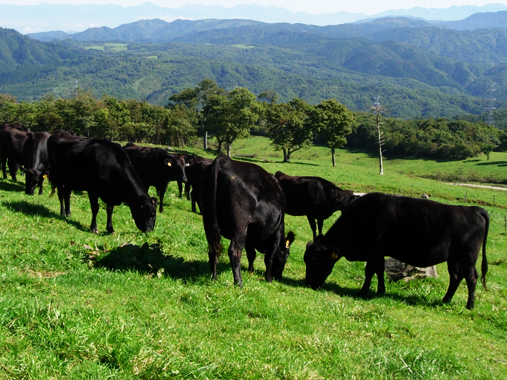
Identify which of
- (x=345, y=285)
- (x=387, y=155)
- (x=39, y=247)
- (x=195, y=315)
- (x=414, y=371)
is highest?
(x=39, y=247)

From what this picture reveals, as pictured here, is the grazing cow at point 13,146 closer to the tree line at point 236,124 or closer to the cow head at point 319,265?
the cow head at point 319,265

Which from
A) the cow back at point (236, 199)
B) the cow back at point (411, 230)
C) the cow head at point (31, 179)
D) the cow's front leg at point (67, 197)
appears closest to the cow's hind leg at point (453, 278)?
the cow back at point (411, 230)

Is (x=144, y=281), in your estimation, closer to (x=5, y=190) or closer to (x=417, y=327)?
(x=417, y=327)

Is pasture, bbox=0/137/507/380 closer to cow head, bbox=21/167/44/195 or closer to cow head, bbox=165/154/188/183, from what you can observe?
cow head, bbox=21/167/44/195

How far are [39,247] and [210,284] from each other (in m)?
3.80

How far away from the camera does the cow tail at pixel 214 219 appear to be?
30.9 feet

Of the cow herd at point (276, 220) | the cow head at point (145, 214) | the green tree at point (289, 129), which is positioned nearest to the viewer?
the cow herd at point (276, 220)

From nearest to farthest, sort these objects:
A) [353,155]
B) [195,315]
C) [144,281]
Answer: [195,315] → [144,281] → [353,155]

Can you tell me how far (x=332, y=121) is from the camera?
81312mm

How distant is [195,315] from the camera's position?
7180mm

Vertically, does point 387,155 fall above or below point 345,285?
below

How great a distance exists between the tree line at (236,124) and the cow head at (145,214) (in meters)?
67.5

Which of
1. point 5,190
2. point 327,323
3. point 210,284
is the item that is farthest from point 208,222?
point 5,190

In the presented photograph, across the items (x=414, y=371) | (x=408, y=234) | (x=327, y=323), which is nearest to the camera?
(x=414, y=371)
